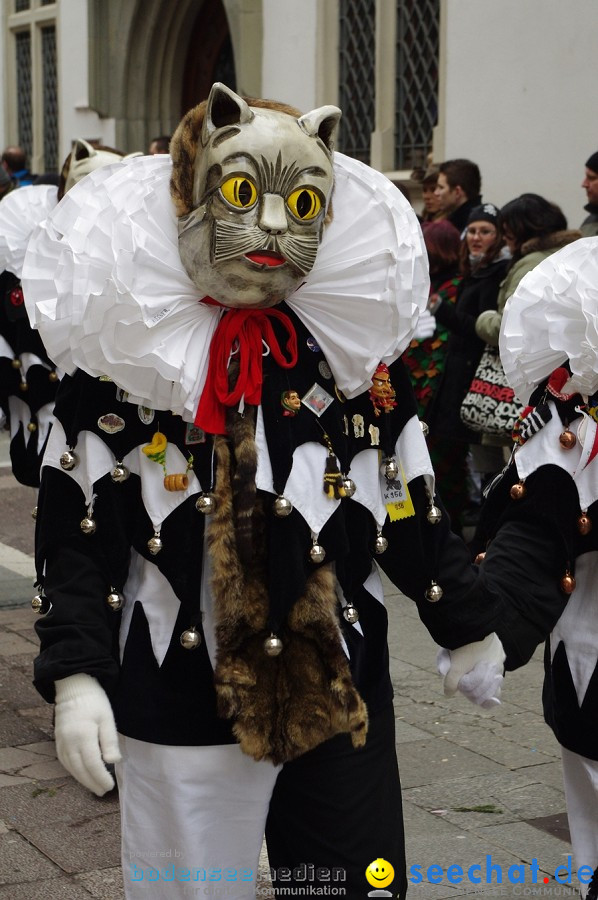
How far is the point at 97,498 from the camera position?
2.43 meters

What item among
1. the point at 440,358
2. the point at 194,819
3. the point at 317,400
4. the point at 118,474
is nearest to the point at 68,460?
the point at 118,474

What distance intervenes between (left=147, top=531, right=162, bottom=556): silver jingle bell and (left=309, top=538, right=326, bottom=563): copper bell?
0.27m

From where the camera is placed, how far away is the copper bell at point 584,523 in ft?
8.87

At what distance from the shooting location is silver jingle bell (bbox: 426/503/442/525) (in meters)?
2.59

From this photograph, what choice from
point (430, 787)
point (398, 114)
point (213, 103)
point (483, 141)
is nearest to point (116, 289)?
point (213, 103)

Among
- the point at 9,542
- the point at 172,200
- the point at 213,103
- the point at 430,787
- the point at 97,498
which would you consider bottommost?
the point at 9,542

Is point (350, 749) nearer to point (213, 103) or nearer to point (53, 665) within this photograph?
point (53, 665)

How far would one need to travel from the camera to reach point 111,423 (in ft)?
8.06

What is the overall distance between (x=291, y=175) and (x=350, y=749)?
3.42 feet

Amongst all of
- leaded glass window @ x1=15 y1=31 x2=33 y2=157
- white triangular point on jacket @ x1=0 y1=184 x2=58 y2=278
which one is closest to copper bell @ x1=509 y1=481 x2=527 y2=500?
white triangular point on jacket @ x1=0 y1=184 x2=58 y2=278

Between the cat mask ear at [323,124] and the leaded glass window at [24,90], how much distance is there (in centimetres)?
1563

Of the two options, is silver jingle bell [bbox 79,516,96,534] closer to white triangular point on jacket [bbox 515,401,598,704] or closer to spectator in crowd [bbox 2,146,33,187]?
white triangular point on jacket [bbox 515,401,598,704]

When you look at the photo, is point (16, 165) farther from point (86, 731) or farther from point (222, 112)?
point (86, 731)

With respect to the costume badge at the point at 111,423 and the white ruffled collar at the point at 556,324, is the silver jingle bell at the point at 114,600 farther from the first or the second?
the white ruffled collar at the point at 556,324
